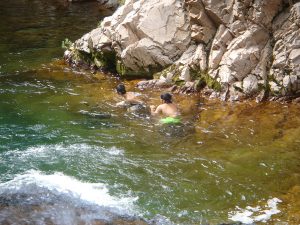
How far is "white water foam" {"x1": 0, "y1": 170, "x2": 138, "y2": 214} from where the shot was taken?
7789mm

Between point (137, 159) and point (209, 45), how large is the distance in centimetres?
599

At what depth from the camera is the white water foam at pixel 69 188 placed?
25.6ft

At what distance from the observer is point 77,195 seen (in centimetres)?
800

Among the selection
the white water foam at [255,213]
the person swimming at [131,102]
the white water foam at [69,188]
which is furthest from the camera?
the person swimming at [131,102]

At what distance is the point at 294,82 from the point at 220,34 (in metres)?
2.89

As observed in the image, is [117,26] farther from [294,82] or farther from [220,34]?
[294,82]

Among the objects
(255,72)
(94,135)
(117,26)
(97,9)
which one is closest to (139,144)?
(94,135)

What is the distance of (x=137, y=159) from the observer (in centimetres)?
954

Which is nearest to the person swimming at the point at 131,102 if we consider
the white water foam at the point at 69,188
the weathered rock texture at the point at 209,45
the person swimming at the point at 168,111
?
the person swimming at the point at 168,111

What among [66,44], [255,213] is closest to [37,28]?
[66,44]

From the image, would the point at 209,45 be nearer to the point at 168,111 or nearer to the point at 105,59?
the point at 168,111

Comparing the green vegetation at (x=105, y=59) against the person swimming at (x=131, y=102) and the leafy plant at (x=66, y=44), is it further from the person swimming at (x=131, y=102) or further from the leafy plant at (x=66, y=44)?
the person swimming at (x=131, y=102)

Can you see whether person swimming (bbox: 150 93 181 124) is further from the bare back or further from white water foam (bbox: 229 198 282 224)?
white water foam (bbox: 229 198 282 224)

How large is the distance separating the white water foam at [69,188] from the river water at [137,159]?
0.8 inches
